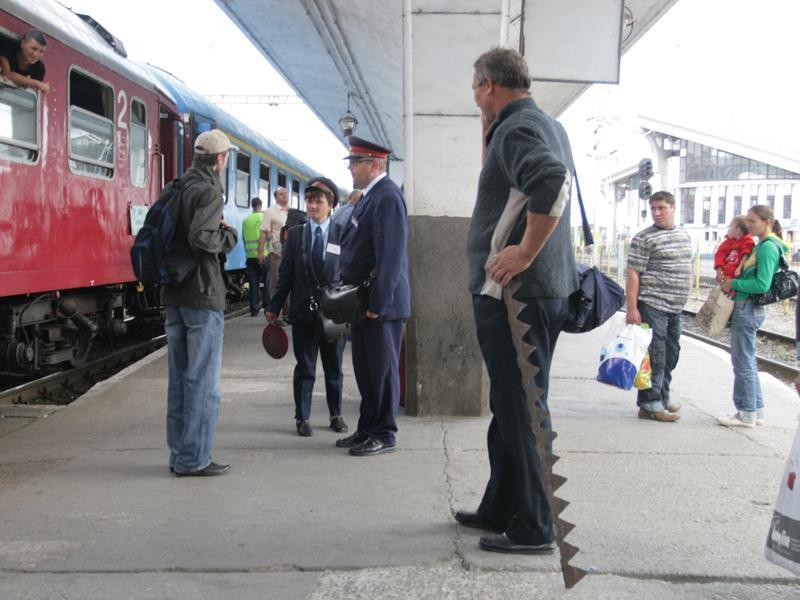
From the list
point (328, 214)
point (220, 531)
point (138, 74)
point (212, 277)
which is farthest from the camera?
point (138, 74)

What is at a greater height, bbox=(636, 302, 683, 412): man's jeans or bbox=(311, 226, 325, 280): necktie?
bbox=(311, 226, 325, 280): necktie

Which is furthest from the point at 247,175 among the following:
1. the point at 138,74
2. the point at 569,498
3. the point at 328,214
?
the point at 569,498

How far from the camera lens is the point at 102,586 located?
3.28 meters

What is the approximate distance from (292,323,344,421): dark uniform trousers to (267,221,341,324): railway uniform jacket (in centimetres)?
11

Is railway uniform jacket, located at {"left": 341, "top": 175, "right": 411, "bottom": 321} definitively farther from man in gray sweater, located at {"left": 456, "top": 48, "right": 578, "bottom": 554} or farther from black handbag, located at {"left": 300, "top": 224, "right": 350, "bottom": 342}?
man in gray sweater, located at {"left": 456, "top": 48, "right": 578, "bottom": 554}

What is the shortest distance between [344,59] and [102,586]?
1275cm

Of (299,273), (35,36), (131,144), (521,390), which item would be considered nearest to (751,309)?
(299,273)

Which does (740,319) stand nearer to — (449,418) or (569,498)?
(449,418)

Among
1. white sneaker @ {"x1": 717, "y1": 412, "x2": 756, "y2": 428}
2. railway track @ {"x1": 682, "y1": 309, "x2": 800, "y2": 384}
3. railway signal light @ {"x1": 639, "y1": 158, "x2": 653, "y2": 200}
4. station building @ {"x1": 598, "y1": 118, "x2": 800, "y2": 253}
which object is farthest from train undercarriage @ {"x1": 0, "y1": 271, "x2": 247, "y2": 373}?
station building @ {"x1": 598, "y1": 118, "x2": 800, "y2": 253}

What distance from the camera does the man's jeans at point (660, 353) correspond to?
6.29 meters

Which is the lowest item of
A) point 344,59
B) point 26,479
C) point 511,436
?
point 26,479

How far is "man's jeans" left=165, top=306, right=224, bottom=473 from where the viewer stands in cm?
471

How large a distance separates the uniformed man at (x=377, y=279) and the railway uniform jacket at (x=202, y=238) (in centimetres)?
86

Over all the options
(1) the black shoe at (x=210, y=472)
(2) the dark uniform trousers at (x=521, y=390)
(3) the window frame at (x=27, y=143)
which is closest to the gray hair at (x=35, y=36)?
(3) the window frame at (x=27, y=143)
